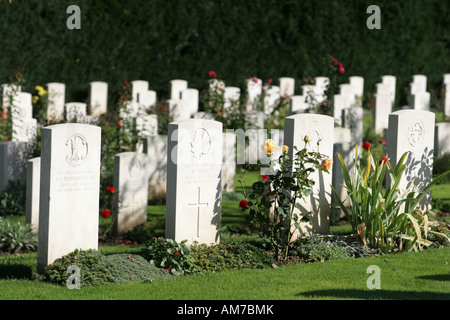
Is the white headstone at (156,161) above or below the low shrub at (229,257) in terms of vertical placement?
above

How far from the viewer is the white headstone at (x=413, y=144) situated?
8.80 metres

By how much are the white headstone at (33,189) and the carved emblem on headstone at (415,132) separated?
418cm

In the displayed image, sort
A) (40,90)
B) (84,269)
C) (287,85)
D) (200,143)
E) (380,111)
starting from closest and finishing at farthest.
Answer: (84,269)
(200,143)
(40,90)
(380,111)
(287,85)

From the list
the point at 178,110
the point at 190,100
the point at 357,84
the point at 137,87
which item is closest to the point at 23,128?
the point at 178,110

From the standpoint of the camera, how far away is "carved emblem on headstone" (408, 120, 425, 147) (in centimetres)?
892

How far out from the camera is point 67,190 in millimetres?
7289

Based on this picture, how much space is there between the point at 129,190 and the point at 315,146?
245 centimetres

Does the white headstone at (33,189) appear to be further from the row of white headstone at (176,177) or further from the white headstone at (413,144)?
the white headstone at (413,144)

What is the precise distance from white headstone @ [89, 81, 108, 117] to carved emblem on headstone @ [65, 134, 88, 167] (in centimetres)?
960

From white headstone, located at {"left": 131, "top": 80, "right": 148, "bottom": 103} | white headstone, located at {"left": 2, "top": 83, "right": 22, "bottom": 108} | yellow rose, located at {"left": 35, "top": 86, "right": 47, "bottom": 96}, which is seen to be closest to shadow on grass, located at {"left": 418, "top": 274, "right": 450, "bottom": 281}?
white headstone, located at {"left": 2, "top": 83, "right": 22, "bottom": 108}

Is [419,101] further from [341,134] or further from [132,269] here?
[132,269]

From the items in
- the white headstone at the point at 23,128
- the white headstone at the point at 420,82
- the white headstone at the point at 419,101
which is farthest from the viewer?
the white headstone at the point at 420,82

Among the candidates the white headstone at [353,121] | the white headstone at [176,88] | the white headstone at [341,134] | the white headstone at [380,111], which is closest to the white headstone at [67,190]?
the white headstone at [341,134]
